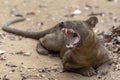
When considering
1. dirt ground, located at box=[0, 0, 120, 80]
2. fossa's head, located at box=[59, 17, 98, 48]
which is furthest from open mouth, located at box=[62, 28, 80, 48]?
dirt ground, located at box=[0, 0, 120, 80]

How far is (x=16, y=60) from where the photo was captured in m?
6.42

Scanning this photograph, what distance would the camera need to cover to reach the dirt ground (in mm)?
5859

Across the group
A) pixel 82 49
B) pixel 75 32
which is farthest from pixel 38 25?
pixel 75 32

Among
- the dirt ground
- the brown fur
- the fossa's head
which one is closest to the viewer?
the fossa's head

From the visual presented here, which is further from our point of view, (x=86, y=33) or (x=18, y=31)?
(x=18, y=31)

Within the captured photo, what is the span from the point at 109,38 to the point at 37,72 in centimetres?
166

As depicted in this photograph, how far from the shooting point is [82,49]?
542 cm

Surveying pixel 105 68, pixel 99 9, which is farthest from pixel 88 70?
pixel 99 9

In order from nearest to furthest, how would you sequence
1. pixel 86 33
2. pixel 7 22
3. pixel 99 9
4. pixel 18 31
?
pixel 86 33
pixel 18 31
pixel 7 22
pixel 99 9

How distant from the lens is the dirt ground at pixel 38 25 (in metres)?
5.86

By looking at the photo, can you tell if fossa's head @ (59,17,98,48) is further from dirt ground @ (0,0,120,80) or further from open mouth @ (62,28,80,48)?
dirt ground @ (0,0,120,80)

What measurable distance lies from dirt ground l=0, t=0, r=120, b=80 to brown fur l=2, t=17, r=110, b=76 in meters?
0.13

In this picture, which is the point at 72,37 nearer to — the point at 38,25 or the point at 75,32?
the point at 75,32

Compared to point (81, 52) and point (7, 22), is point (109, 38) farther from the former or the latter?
point (7, 22)
